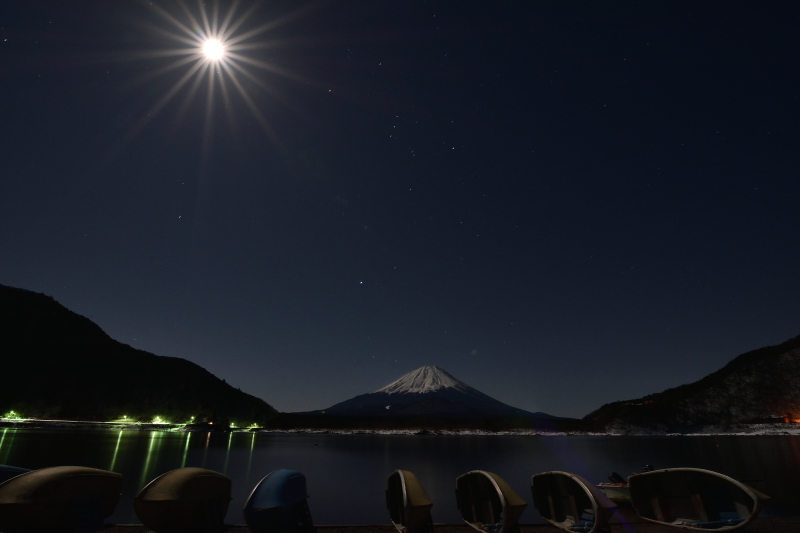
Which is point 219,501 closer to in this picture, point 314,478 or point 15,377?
point 314,478

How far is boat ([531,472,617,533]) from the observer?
50.8ft

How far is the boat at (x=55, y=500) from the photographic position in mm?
13250

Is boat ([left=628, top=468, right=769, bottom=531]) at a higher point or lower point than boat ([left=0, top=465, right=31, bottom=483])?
lower

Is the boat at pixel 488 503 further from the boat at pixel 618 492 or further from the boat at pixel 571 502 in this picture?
the boat at pixel 618 492

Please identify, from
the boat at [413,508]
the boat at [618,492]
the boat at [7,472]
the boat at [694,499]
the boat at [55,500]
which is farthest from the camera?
the boat at [618,492]

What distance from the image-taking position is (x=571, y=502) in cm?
1797

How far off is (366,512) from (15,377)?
234790mm

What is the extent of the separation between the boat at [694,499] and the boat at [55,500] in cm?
2250

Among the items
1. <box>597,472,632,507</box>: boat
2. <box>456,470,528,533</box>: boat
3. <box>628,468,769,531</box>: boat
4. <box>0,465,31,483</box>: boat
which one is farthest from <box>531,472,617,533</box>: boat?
<box>0,465,31,483</box>: boat

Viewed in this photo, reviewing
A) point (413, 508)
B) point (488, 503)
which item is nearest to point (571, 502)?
point (488, 503)

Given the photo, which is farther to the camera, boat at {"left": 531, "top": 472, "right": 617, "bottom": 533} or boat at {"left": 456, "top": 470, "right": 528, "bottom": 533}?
boat at {"left": 456, "top": 470, "right": 528, "bottom": 533}

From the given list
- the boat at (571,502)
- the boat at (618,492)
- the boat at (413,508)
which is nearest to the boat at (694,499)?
the boat at (618,492)

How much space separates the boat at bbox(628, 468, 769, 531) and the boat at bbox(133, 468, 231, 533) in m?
18.5

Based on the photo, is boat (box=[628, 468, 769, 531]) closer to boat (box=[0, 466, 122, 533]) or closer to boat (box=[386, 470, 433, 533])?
boat (box=[386, 470, 433, 533])
